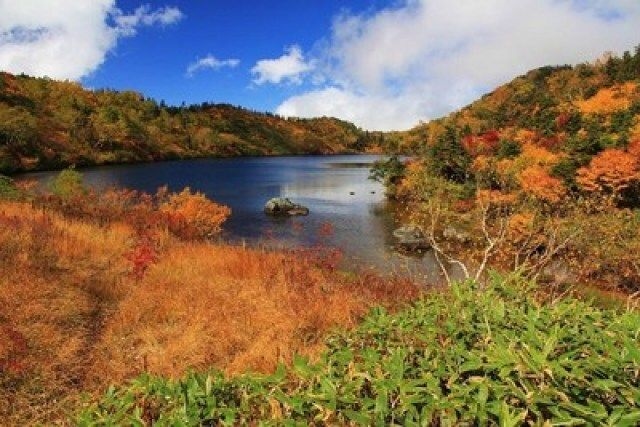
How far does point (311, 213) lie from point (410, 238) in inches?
522

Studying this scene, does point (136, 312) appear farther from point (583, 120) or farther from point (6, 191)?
point (583, 120)

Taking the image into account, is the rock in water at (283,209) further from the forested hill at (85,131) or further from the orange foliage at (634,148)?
the forested hill at (85,131)

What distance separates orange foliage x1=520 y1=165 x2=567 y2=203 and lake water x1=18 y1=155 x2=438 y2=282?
1026 centimetres

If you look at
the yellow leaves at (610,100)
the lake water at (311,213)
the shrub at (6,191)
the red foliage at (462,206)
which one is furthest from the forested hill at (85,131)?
the yellow leaves at (610,100)

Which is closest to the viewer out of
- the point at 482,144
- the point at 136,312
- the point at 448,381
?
the point at 448,381

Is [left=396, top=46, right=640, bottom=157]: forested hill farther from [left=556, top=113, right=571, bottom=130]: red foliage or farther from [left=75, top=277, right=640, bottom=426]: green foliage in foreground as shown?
[left=75, top=277, right=640, bottom=426]: green foliage in foreground

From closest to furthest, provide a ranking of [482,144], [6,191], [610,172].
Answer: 1. [6,191]
2. [610,172]
3. [482,144]

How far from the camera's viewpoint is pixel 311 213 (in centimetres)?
4575

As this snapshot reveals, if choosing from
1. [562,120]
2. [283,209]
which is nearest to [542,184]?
[562,120]

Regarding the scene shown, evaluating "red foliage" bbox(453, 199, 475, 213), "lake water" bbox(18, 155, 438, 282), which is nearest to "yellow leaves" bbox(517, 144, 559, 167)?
"red foliage" bbox(453, 199, 475, 213)

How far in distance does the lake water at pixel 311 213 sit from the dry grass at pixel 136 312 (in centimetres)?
498

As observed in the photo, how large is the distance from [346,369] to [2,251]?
349 inches

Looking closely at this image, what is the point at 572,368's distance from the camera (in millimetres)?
2686

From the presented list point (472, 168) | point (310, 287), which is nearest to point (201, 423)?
point (310, 287)
